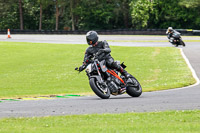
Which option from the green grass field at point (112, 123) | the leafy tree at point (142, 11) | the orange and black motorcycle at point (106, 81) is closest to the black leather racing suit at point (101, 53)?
the orange and black motorcycle at point (106, 81)

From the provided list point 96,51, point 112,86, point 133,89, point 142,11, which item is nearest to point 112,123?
point 112,86

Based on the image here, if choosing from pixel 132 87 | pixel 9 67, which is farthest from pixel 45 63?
pixel 132 87

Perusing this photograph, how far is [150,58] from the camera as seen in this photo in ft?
91.0

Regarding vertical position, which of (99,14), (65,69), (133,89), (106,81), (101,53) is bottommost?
(99,14)

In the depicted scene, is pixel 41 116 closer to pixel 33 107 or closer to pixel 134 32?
Answer: pixel 33 107

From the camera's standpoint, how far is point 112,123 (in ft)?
23.8

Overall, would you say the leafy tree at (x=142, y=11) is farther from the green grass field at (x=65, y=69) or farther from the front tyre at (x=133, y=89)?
the front tyre at (x=133, y=89)

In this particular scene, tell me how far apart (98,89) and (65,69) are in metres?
12.5

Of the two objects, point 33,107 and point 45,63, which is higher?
point 33,107

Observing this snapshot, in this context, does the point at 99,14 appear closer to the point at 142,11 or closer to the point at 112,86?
the point at 142,11

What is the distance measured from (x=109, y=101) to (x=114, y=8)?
55.6 metres

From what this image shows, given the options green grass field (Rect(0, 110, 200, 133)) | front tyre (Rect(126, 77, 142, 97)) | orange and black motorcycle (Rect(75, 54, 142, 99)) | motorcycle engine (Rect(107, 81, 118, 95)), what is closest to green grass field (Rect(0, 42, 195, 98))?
front tyre (Rect(126, 77, 142, 97))

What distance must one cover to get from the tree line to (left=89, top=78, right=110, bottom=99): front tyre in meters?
48.1

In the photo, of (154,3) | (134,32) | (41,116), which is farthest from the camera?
(154,3)
